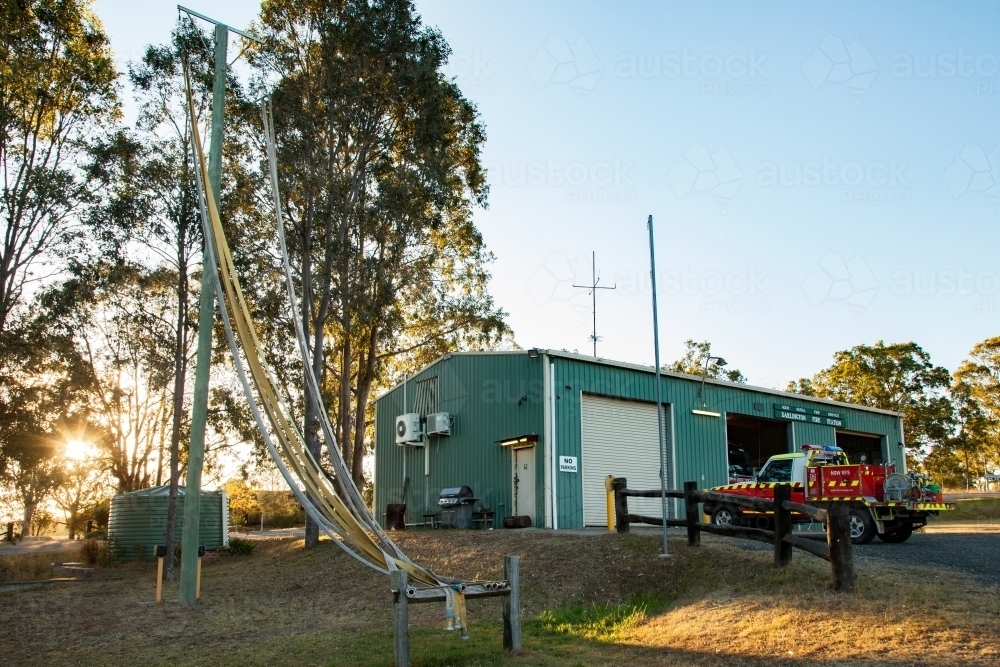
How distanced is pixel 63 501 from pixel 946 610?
158ft

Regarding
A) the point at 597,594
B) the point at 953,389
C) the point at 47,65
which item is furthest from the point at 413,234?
the point at 953,389

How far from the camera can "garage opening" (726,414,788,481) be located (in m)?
26.3

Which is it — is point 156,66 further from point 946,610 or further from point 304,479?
point 946,610

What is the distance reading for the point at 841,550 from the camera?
30.2 ft

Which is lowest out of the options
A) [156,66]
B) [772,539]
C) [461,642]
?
[461,642]

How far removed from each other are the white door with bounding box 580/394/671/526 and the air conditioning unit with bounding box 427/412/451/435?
4148 mm

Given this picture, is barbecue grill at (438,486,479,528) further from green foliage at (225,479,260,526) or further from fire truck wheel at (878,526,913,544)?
green foliage at (225,479,260,526)

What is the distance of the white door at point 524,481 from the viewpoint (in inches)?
816

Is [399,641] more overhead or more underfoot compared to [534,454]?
more underfoot

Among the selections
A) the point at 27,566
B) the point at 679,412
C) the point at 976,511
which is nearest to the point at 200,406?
the point at 27,566

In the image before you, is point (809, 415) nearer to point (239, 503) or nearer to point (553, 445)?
point (553, 445)

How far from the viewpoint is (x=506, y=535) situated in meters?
17.1

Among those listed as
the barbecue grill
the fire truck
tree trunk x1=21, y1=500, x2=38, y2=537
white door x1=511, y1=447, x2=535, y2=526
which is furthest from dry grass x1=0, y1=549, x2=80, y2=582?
tree trunk x1=21, y1=500, x2=38, y2=537

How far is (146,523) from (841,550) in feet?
71.9
